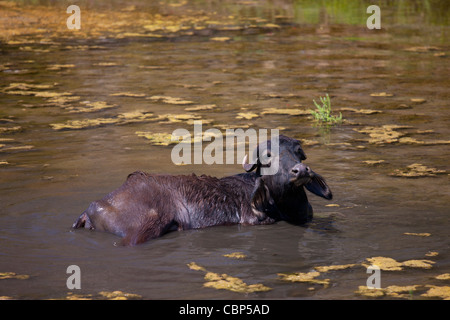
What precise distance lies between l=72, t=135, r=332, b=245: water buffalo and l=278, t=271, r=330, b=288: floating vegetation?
40.5 inches

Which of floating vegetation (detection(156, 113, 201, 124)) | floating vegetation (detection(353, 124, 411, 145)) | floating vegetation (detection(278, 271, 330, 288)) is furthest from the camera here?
floating vegetation (detection(156, 113, 201, 124))

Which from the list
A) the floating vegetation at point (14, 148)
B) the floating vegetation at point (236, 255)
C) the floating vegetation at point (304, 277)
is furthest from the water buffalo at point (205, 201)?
the floating vegetation at point (14, 148)

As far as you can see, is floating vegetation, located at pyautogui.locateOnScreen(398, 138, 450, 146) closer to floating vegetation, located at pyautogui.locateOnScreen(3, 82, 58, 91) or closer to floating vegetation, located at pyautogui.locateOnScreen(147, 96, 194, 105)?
floating vegetation, located at pyautogui.locateOnScreen(147, 96, 194, 105)

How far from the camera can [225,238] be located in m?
6.30

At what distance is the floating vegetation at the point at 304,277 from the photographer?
5.26m

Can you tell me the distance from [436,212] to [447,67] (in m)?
6.95

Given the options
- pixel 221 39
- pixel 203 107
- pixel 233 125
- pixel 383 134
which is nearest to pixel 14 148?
pixel 233 125

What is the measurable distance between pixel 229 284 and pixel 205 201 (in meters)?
1.38

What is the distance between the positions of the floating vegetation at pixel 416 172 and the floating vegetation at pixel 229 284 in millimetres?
3024

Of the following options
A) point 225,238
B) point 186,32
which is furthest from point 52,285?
point 186,32

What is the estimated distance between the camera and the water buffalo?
240 inches

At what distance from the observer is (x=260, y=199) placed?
6578 millimetres

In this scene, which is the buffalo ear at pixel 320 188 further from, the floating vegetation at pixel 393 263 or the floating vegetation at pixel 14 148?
the floating vegetation at pixel 14 148

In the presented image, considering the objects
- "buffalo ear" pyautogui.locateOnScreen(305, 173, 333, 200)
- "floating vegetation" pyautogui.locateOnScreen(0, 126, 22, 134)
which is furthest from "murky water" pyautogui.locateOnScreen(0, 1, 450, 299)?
"buffalo ear" pyautogui.locateOnScreen(305, 173, 333, 200)
